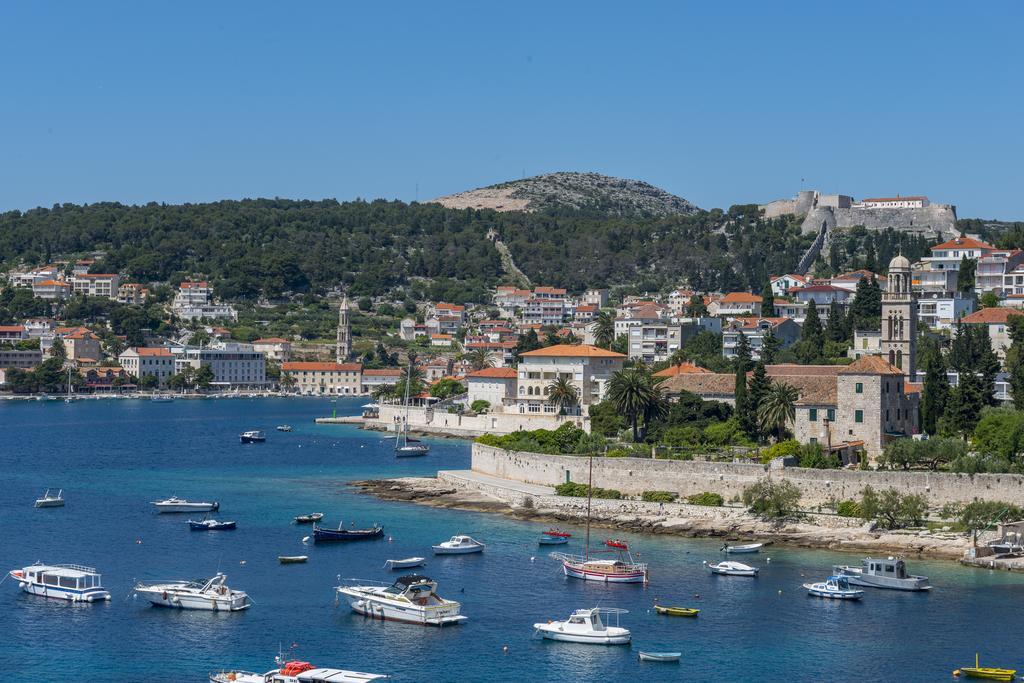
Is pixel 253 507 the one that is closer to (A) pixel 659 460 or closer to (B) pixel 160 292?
(A) pixel 659 460

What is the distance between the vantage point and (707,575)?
43.3 metres

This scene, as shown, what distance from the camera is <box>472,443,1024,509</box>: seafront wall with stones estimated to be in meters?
47.8

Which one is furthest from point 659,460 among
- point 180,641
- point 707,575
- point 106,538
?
point 180,641

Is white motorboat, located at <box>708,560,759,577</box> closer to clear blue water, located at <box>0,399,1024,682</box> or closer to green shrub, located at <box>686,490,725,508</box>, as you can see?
clear blue water, located at <box>0,399,1024,682</box>

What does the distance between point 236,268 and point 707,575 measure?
14633 cm

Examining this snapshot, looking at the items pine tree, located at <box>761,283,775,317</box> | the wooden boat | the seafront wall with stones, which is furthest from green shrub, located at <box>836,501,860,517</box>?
pine tree, located at <box>761,283,775,317</box>

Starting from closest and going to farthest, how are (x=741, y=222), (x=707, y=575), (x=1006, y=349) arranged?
(x=707, y=575) → (x=1006, y=349) → (x=741, y=222)

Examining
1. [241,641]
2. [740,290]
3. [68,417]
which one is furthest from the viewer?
[740,290]

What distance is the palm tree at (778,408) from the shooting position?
57531 mm

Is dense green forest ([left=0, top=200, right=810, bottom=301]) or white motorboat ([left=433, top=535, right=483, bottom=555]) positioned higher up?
dense green forest ([left=0, top=200, right=810, bottom=301])

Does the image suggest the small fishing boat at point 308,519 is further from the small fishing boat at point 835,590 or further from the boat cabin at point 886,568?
the boat cabin at point 886,568

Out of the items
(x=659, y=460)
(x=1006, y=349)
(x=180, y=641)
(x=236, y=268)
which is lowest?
(x=180, y=641)

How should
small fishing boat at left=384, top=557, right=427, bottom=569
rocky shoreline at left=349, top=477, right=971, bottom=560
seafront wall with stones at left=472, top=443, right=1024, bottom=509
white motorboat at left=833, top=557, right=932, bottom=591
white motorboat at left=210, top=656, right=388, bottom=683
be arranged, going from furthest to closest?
seafront wall with stones at left=472, top=443, right=1024, bottom=509 → rocky shoreline at left=349, top=477, right=971, bottom=560 → small fishing boat at left=384, top=557, right=427, bottom=569 → white motorboat at left=833, top=557, right=932, bottom=591 → white motorboat at left=210, top=656, right=388, bottom=683

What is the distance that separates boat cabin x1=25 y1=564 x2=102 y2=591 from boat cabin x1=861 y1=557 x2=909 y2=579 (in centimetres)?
2155
